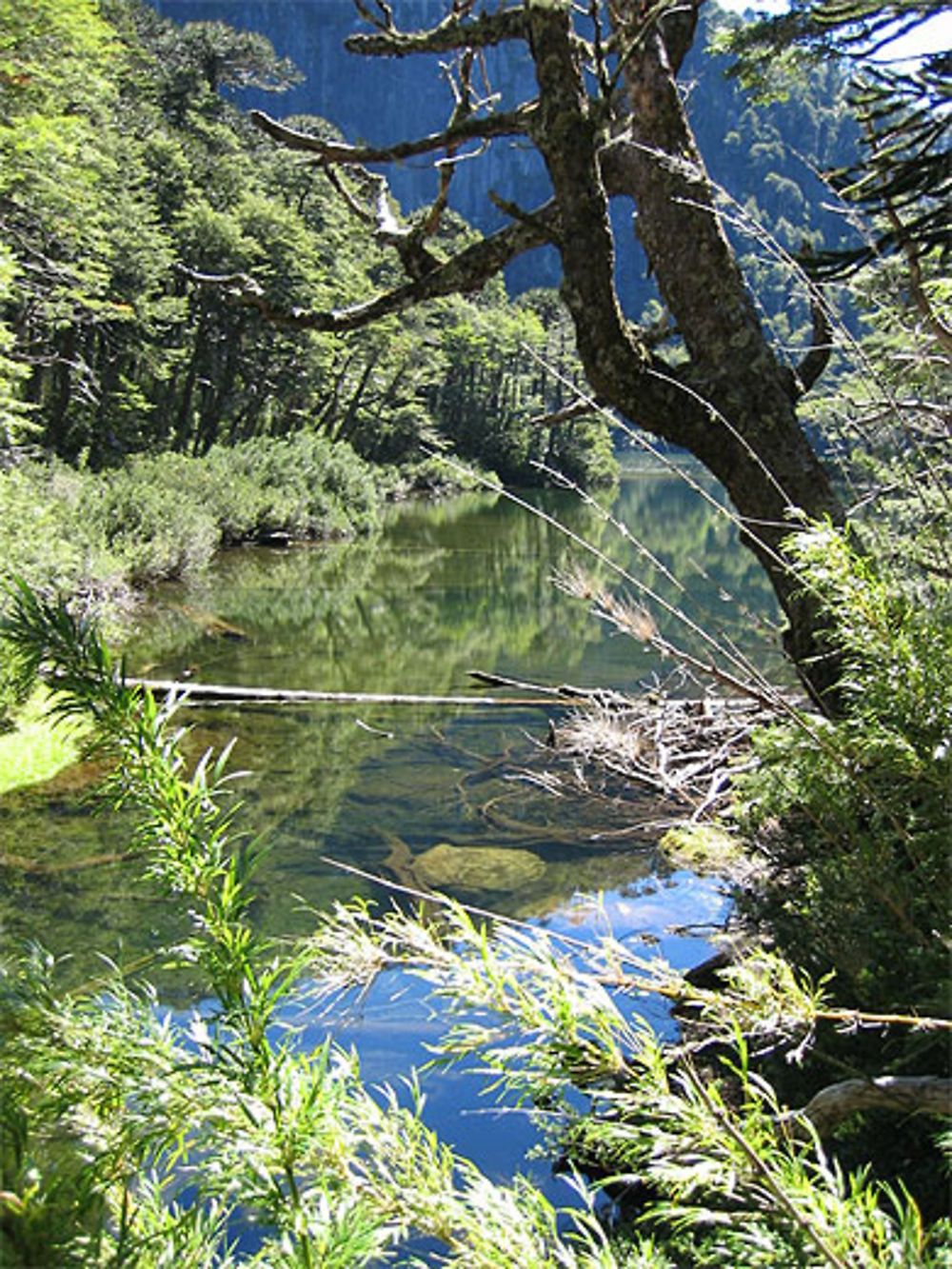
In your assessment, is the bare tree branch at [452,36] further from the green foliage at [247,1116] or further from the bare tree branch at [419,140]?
the green foliage at [247,1116]

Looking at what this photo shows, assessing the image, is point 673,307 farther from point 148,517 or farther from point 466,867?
point 148,517

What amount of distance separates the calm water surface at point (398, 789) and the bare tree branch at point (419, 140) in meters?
2.14

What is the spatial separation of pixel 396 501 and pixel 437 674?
31.8 metres

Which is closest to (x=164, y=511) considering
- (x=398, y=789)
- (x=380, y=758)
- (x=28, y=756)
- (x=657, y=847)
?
(x=28, y=756)

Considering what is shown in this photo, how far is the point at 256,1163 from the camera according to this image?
75 centimetres

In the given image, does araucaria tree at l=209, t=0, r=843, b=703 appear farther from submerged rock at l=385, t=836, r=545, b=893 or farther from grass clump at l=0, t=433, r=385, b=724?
grass clump at l=0, t=433, r=385, b=724

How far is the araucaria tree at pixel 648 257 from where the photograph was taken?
3.56 m

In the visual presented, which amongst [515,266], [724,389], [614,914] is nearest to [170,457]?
[614,914]

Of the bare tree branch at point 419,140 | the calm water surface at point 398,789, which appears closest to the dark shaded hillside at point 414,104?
the calm water surface at point 398,789

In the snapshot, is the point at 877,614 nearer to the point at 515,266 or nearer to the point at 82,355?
the point at 82,355

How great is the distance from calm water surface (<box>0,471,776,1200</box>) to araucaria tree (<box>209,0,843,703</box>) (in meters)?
0.65

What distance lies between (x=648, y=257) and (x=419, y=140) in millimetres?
1076

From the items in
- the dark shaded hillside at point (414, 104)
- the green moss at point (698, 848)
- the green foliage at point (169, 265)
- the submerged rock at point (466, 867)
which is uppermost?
the dark shaded hillside at point (414, 104)

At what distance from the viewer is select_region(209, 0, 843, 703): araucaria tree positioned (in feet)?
11.7
